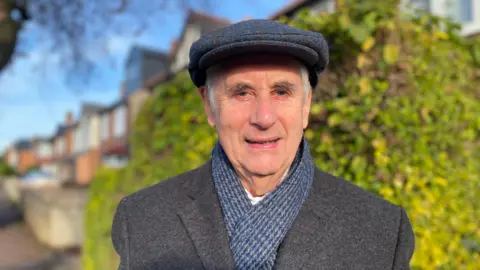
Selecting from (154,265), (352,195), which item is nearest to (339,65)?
(352,195)

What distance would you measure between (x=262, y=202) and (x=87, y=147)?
149 feet

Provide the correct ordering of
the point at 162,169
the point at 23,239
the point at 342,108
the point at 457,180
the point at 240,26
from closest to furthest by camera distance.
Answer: the point at 240,26 → the point at 342,108 → the point at 457,180 → the point at 162,169 → the point at 23,239

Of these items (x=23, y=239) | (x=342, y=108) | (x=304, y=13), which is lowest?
(x=23, y=239)

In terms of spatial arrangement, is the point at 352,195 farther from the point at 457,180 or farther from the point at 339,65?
the point at 457,180

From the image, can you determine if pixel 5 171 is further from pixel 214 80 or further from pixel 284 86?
pixel 284 86

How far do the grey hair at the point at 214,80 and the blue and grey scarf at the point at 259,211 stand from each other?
0.28 meters

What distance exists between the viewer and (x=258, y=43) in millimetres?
1580

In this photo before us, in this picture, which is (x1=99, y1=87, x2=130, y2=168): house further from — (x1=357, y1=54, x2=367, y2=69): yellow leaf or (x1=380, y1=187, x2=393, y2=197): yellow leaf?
(x1=380, y1=187, x2=393, y2=197): yellow leaf

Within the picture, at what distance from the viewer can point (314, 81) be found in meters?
1.91

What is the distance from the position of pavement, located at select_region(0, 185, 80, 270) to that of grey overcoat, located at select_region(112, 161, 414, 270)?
8.34m

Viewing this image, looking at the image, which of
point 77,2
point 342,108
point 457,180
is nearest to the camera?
point 342,108

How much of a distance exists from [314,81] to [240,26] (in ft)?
1.59

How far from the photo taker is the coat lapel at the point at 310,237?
65.6 inches

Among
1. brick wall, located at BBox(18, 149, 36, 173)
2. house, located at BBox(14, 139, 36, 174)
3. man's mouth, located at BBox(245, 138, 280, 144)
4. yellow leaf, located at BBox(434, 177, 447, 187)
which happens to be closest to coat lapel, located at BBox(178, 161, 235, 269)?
man's mouth, located at BBox(245, 138, 280, 144)
